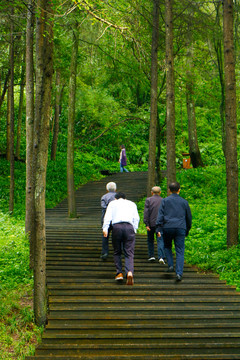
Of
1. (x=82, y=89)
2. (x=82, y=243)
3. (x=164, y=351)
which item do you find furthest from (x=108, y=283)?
(x=82, y=89)

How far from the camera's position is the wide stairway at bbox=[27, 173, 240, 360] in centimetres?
631

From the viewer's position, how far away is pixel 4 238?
1294 cm

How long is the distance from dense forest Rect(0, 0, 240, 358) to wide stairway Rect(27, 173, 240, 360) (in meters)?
0.70

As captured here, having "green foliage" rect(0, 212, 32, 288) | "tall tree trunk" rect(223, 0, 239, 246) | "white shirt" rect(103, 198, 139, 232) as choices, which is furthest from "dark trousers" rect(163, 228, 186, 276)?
"green foliage" rect(0, 212, 32, 288)

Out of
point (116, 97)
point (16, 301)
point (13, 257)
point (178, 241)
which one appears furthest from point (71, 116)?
point (116, 97)

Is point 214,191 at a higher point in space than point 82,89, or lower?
lower

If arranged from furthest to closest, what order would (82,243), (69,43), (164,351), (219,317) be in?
(69,43) < (82,243) < (219,317) < (164,351)

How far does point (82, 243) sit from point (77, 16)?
28.6ft

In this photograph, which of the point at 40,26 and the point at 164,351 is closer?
the point at 164,351

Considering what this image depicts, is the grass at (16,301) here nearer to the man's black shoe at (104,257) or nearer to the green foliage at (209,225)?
the man's black shoe at (104,257)

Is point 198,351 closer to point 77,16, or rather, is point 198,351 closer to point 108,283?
point 108,283

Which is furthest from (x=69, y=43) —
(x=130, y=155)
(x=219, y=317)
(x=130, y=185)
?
(x=130, y=155)

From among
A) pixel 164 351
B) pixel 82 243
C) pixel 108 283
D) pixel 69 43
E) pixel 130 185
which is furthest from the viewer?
pixel 130 185

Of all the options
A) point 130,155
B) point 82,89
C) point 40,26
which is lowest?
point 130,155
